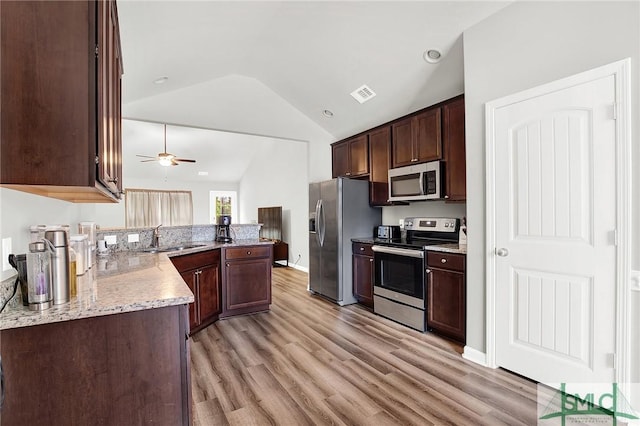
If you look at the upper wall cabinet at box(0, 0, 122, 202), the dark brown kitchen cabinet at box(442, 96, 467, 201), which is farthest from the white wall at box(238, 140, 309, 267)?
the upper wall cabinet at box(0, 0, 122, 202)

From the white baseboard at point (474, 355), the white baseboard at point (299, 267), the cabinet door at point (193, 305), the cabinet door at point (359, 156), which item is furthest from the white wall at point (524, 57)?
the white baseboard at point (299, 267)

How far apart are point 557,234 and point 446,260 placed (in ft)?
3.19

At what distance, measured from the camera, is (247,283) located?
3.74 m

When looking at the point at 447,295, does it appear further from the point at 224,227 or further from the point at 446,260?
the point at 224,227

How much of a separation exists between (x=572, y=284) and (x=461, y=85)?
201cm

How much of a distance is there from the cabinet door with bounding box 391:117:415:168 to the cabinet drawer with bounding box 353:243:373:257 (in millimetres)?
1068

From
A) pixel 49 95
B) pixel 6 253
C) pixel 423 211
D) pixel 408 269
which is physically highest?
pixel 49 95

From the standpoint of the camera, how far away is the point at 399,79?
3.35m

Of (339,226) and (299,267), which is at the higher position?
(339,226)

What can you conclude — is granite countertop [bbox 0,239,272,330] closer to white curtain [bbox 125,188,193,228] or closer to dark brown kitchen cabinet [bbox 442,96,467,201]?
dark brown kitchen cabinet [bbox 442,96,467,201]

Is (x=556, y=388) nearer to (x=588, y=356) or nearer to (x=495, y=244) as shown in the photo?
(x=588, y=356)

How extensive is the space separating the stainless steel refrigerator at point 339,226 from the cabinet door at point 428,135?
103cm

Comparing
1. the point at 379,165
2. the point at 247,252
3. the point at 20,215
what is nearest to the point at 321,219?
the point at 379,165

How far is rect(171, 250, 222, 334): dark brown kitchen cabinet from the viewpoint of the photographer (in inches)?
117
